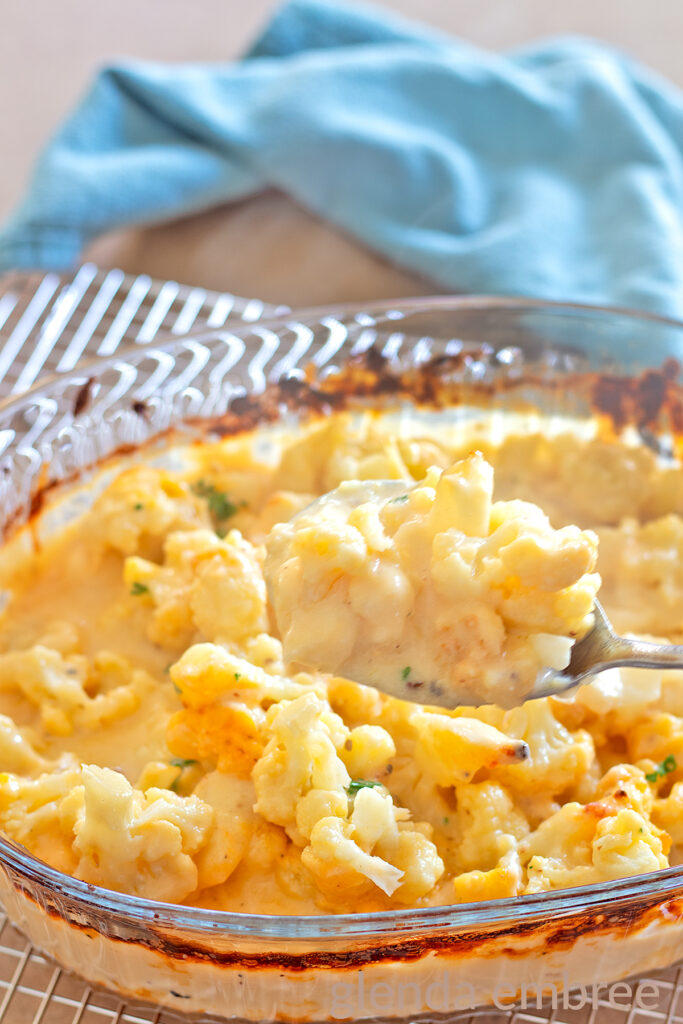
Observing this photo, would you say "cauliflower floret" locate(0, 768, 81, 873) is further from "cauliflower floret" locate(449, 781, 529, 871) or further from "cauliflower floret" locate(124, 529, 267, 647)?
"cauliflower floret" locate(449, 781, 529, 871)

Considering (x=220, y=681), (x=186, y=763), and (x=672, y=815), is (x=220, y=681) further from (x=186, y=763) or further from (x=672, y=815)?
(x=672, y=815)

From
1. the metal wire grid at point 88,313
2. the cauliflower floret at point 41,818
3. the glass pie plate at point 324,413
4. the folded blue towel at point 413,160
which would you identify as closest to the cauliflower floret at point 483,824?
the glass pie plate at point 324,413

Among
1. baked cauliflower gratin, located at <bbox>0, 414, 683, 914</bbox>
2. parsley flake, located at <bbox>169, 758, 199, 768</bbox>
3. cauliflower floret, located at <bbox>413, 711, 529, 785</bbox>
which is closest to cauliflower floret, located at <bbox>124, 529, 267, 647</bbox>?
baked cauliflower gratin, located at <bbox>0, 414, 683, 914</bbox>

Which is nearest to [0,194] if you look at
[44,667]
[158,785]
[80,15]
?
[80,15]

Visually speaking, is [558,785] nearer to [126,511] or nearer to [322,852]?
[322,852]

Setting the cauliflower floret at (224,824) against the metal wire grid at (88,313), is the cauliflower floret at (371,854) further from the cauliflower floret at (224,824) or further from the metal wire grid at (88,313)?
the metal wire grid at (88,313)
